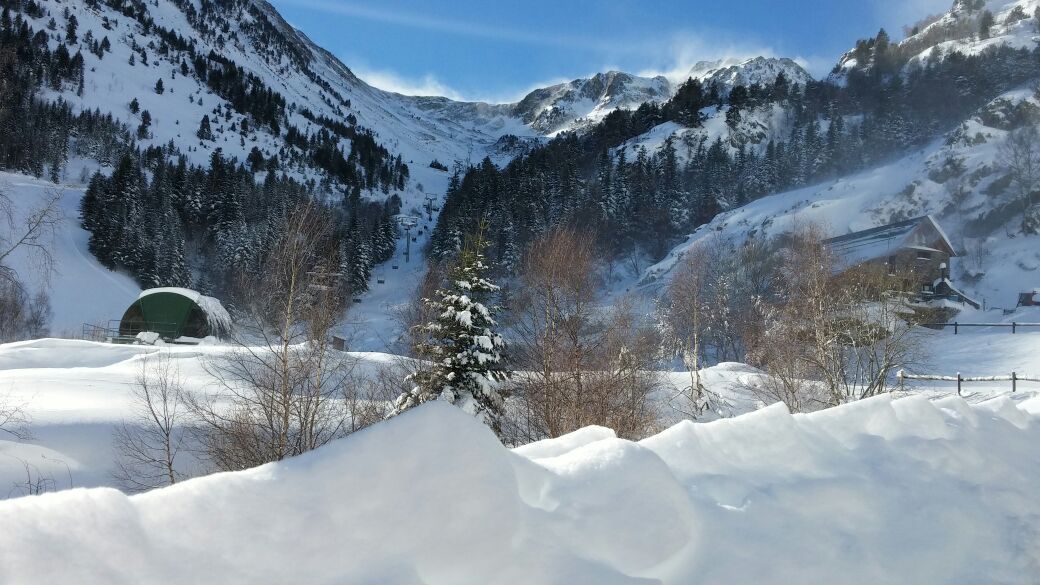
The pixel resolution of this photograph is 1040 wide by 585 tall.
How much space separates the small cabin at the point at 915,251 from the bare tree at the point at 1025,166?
11.3 metres

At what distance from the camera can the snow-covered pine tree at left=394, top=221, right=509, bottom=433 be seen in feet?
48.1

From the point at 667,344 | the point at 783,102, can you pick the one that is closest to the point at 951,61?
the point at 783,102

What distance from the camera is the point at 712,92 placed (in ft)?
295

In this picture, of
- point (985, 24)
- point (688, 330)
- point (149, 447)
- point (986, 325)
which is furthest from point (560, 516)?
point (985, 24)

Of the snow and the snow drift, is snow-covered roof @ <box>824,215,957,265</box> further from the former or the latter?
the snow

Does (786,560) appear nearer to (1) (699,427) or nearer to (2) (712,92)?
(1) (699,427)

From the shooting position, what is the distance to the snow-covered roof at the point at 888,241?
37.1 metres

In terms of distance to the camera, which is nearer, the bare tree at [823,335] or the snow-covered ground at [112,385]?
the snow-covered ground at [112,385]

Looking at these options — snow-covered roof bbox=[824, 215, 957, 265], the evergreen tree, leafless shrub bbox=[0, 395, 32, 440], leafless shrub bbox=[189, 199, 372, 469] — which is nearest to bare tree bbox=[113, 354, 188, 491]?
leafless shrub bbox=[189, 199, 372, 469]

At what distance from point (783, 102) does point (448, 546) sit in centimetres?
9163

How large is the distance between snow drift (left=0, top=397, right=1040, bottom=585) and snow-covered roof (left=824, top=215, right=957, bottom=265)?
37.3 metres

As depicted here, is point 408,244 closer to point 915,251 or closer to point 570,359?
point 915,251

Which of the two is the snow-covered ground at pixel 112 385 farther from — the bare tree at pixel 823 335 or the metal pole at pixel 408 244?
the metal pole at pixel 408 244

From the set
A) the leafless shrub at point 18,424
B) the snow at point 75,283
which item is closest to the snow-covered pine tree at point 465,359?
the leafless shrub at point 18,424
